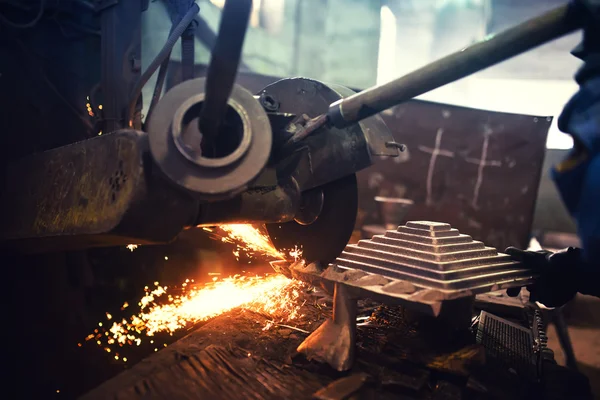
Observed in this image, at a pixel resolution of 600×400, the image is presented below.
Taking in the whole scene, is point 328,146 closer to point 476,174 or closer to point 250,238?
point 250,238

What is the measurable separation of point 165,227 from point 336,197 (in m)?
1.01

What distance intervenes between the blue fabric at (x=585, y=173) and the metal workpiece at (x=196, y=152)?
101 cm

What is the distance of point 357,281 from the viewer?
1.67 metres

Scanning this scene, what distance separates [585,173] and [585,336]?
5.63 meters

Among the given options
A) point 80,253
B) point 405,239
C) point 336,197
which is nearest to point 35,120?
point 80,253

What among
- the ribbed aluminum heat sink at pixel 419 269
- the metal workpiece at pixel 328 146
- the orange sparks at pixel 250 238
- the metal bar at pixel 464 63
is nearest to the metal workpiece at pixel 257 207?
the metal workpiece at pixel 328 146

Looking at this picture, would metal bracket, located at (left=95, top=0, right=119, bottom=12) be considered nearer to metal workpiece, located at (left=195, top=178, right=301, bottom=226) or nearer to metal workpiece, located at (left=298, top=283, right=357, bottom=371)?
metal workpiece, located at (left=195, top=178, right=301, bottom=226)

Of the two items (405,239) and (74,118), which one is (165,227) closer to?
(405,239)

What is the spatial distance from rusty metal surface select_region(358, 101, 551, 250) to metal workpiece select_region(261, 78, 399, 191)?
4127mm

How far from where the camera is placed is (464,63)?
48.1 inches

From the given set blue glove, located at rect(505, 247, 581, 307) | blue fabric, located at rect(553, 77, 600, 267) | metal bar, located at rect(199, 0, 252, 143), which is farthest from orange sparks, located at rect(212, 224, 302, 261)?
blue fabric, located at rect(553, 77, 600, 267)

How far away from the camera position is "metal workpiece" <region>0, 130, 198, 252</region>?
4.40 feet

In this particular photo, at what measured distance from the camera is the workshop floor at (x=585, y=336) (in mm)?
4469

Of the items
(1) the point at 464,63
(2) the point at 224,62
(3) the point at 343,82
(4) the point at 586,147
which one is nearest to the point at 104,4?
(2) the point at 224,62
